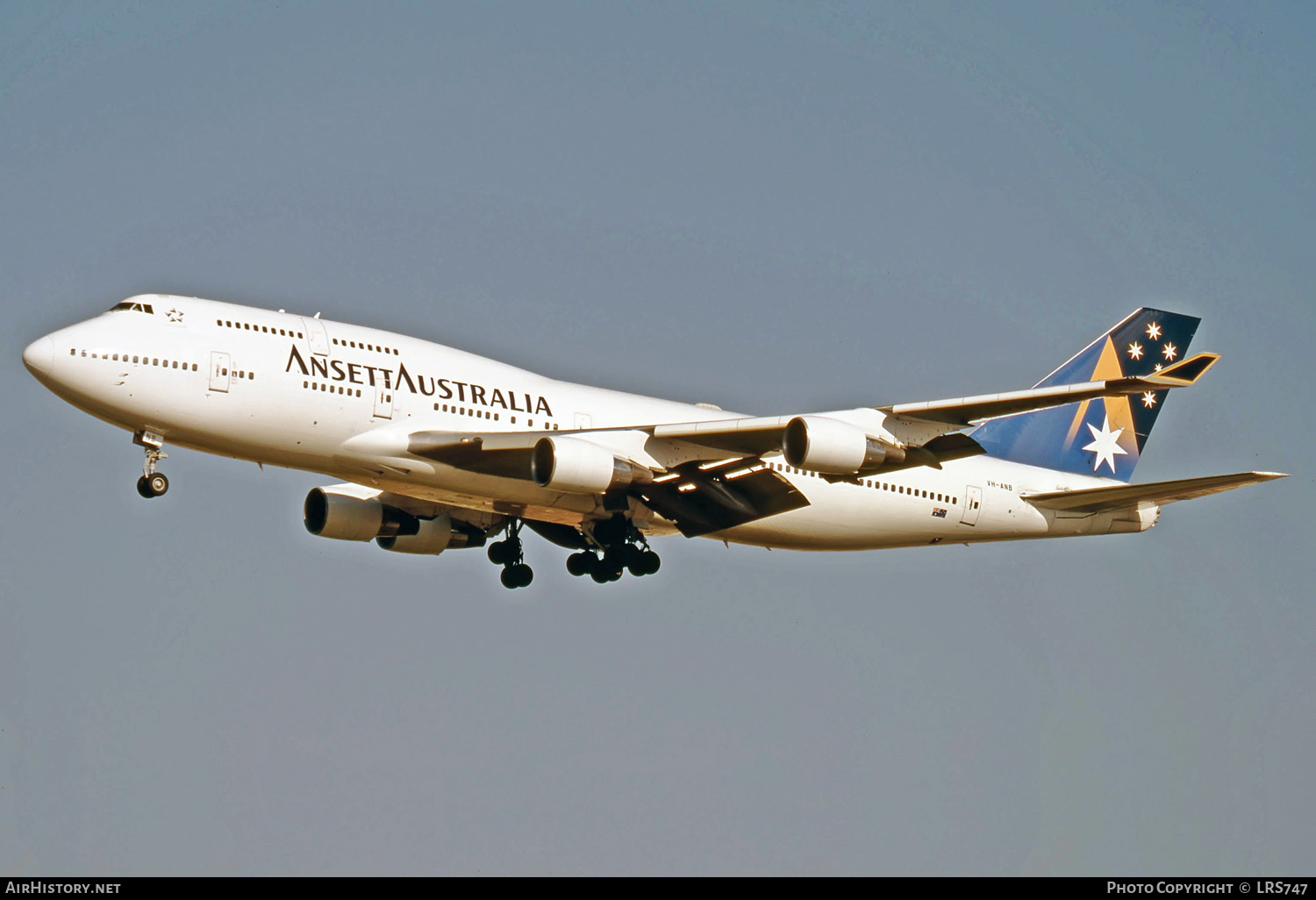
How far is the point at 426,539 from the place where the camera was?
3988 cm

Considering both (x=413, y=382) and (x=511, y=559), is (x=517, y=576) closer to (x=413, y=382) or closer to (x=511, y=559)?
(x=511, y=559)

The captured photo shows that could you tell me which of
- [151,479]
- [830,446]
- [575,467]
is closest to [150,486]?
[151,479]

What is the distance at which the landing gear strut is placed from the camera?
40.3m

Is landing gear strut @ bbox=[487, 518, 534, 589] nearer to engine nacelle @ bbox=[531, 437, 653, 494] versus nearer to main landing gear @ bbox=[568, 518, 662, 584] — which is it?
main landing gear @ bbox=[568, 518, 662, 584]

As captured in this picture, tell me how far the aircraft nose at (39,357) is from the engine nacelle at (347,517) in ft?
29.3

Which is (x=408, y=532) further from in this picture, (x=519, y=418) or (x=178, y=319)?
(x=178, y=319)

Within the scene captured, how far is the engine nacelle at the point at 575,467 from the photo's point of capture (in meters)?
32.8

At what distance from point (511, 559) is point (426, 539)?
230 cm

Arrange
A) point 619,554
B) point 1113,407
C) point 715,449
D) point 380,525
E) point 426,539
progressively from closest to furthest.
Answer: point 715,449 → point 619,554 → point 380,525 → point 426,539 → point 1113,407

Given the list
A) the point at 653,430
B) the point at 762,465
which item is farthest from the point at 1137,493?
the point at 653,430

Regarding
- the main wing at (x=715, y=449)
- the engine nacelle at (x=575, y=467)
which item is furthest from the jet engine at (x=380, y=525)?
the engine nacelle at (x=575, y=467)

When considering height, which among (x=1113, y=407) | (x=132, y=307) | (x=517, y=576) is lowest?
(x=517, y=576)

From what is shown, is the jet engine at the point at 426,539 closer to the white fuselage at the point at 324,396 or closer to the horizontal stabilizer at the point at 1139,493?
the white fuselage at the point at 324,396
